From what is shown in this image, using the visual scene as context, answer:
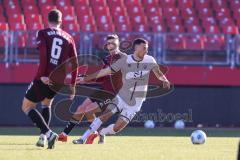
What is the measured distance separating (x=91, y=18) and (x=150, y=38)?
14.5ft

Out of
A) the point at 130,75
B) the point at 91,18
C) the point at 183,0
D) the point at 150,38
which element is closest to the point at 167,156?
the point at 130,75

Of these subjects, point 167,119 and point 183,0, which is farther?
Result: point 183,0

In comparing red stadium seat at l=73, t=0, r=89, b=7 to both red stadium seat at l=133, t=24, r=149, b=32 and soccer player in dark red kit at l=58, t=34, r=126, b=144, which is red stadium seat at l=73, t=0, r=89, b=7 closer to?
red stadium seat at l=133, t=24, r=149, b=32

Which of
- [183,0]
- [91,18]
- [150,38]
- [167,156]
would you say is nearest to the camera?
[167,156]

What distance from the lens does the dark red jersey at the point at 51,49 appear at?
11.4m

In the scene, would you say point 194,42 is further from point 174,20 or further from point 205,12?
point 205,12

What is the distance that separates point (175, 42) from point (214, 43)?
Answer: 3.32 ft

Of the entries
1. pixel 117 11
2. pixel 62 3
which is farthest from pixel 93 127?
pixel 62 3

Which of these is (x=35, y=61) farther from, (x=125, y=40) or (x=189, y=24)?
(x=189, y=24)

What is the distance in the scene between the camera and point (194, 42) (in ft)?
65.0

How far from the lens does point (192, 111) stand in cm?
2072

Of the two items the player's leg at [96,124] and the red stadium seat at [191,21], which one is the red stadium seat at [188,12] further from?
the player's leg at [96,124]

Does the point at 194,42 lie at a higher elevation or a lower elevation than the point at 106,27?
lower

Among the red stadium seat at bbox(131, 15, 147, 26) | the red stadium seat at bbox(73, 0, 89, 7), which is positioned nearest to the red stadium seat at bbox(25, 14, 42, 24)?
the red stadium seat at bbox(73, 0, 89, 7)
